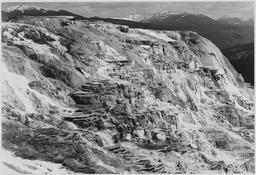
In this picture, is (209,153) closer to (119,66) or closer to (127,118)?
(127,118)

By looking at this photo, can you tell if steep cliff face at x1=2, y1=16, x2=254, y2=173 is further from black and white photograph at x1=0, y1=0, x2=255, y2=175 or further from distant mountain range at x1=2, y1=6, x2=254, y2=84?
distant mountain range at x1=2, y1=6, x2=254, y2=84

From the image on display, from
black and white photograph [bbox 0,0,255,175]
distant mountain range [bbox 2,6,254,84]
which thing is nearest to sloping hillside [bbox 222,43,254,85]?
distant mountain range [bbox 2,6,254,84]

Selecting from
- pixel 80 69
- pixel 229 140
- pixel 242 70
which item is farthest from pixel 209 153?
pixel 242 70

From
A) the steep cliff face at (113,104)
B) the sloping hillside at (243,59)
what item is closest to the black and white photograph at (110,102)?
the steep cliff face at (113,104)

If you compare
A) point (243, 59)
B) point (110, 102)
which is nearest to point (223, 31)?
point (243, 59)

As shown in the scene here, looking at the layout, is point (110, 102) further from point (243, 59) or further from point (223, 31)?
point (223, 31)
